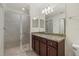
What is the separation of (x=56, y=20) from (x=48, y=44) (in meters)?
0.33

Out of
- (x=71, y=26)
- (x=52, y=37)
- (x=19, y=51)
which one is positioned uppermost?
(x=71, y=26)

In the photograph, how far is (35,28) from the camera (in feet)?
4.57

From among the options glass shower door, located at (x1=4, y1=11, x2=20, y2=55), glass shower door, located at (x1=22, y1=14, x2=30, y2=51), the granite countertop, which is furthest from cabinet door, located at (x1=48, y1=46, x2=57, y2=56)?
glass shower door, located at (x1=4, y1=11, x2=20, y2=55)

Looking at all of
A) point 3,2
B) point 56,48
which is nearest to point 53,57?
point 56,48

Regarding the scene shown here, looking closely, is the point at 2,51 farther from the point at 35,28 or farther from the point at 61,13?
the point at 61,13

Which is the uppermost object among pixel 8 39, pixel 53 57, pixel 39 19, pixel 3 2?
pixel 3 2

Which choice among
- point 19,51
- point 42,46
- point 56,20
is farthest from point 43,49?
point 56,20

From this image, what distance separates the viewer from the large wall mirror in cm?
138

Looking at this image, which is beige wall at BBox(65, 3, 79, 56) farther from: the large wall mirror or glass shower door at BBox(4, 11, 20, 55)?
glass shower door at BBox(4, 11, 20, 55)

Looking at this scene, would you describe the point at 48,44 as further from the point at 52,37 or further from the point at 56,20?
the point at 56,20

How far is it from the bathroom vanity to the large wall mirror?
0.07 m

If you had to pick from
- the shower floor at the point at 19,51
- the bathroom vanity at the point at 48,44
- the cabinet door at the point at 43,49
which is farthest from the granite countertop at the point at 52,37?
the shower floor at the point at 19,51

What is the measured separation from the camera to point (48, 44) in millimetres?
1373

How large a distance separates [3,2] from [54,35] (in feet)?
2.57
